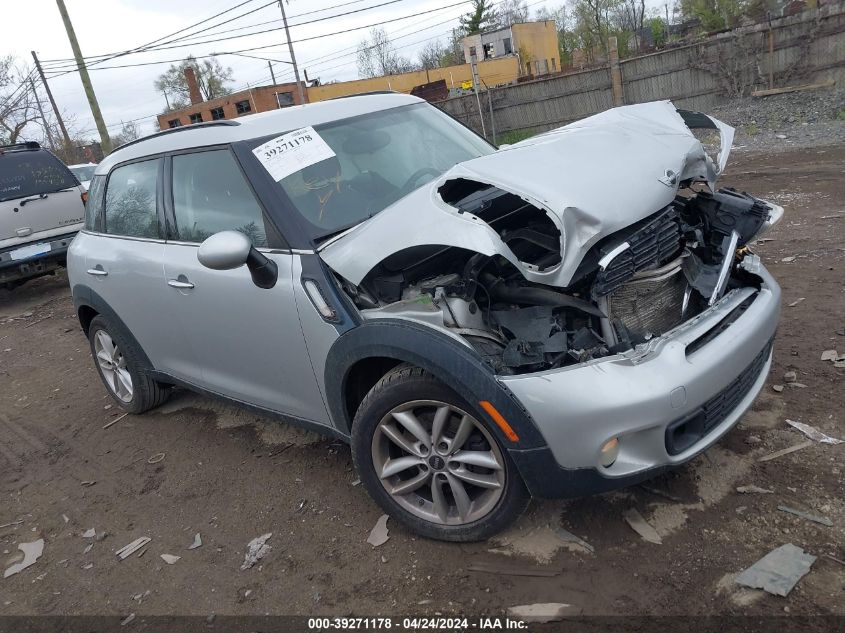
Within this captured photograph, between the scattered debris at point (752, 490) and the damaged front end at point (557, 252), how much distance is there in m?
0.78

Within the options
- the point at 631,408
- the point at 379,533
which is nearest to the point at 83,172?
the point at 379,533

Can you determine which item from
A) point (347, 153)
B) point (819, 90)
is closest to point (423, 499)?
point (347, 153)

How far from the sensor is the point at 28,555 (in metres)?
3.41

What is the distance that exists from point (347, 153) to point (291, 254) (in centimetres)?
74

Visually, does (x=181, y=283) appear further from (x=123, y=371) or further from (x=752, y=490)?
(x=752, y=490)

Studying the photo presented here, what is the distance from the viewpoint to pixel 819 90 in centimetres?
1428

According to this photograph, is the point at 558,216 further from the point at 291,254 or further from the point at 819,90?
the point at 819,90

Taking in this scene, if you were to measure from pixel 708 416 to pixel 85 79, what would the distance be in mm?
19549

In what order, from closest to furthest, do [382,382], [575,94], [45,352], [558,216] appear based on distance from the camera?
[558,216]
[382,382]
[45,352]
[575,94]

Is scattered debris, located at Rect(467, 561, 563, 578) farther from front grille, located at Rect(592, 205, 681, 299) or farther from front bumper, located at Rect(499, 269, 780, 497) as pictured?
front grille, located at Rect(592, 205, 681, 299)

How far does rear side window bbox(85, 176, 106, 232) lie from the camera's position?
14.6 feet

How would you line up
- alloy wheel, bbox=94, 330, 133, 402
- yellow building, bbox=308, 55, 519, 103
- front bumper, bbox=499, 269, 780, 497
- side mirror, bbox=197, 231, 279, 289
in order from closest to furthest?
front bumper, bbox=499, 269, 780, 497 < side mirror, bbox=197, 231, 279, 289 < alloy wheel, bbox=94, 330, 133, 402 < yellow building, bbox=308, 55, 519, 103

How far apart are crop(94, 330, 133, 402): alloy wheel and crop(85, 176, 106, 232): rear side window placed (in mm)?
781

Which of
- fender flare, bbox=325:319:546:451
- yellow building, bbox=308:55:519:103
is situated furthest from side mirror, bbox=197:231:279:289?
yellow building, bbox=308:55:519:103
